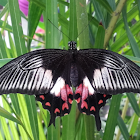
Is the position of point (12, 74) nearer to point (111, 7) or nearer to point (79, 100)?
point (79, 100)

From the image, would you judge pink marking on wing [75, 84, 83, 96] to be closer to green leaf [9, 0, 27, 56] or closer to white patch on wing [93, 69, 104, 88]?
white patch on wing [93, 69, 104, 88]

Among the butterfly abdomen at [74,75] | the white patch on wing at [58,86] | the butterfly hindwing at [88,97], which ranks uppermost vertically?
the butterfly abdomen at [74,75]

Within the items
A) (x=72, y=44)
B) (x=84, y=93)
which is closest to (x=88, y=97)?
(x=84, y=93)

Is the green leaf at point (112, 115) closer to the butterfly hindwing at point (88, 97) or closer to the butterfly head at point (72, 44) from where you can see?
the butterfly hindwing at point (88, 97)

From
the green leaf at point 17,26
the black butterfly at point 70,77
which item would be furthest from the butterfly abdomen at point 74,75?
the green leaf at point 17,26

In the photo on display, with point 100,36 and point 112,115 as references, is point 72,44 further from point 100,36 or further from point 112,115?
point 112,115

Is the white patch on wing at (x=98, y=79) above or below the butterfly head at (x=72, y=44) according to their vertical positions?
below

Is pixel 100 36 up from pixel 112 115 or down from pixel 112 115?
up

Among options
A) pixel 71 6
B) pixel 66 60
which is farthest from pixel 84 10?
pixel 66 60
